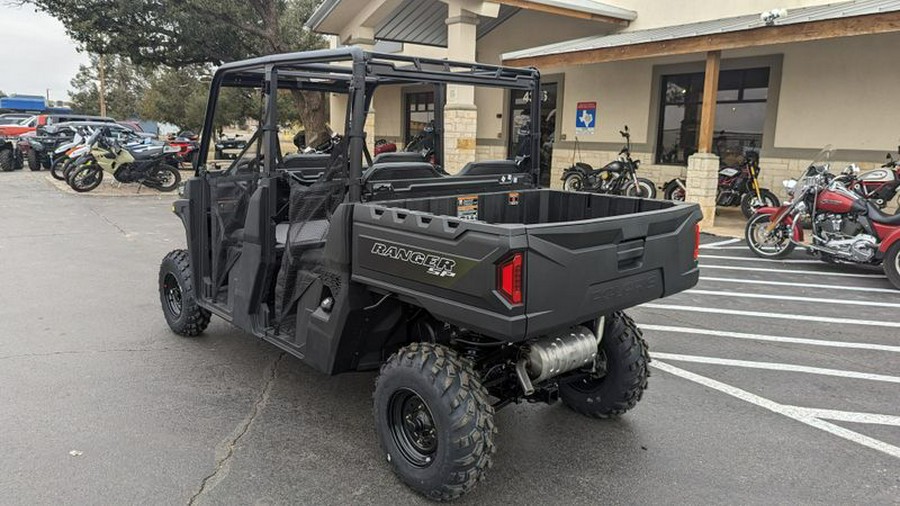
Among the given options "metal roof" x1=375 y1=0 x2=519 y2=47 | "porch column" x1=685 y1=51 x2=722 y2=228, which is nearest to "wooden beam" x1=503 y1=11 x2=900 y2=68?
"porch column" x1=685 y1=51 x2=722 y2=228

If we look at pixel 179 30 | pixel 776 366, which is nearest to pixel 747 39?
pixel 776 366

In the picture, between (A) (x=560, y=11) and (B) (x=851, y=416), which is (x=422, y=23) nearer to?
(A) (x=560, y=11)

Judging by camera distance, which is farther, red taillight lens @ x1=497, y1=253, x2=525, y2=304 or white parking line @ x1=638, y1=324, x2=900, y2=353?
white parking line @ x1=638, y1=324, x2=900, y2=353

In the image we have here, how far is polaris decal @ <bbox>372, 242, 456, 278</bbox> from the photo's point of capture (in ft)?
9.36

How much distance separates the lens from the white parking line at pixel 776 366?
4.77 meters

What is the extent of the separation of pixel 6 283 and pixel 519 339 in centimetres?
656

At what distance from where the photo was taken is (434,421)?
303 centimetres

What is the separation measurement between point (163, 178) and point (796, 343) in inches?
590

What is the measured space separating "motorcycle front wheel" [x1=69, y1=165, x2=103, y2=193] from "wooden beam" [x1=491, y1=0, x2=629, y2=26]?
10.2 metres

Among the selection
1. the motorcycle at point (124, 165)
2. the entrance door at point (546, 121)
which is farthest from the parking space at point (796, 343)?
the motorcycle at point (124, 165)

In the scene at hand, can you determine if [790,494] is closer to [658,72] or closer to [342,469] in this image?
[342,469]

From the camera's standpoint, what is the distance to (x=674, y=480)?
331cm

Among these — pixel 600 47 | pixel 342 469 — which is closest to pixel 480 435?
pixel 342 469

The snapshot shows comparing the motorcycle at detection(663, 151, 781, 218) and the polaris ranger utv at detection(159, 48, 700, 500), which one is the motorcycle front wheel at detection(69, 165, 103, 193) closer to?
the polaris ranger utv at detection(159, 48, 700, 500)
